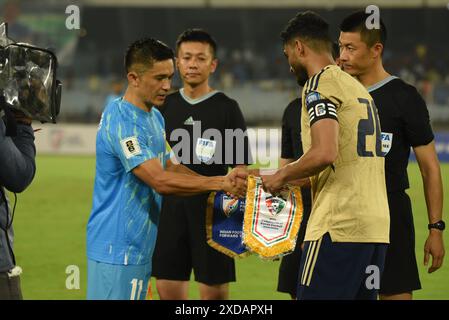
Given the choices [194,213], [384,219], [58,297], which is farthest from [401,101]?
[58,297]

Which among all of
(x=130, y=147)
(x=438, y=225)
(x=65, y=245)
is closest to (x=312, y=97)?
(x=130, y=147)

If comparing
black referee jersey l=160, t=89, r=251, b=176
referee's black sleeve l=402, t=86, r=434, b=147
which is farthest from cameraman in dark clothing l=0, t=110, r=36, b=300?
black referee jersey l=160, t=89, r=251, b=176

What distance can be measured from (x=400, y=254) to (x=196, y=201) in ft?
5.48

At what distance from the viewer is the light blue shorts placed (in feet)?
13.6

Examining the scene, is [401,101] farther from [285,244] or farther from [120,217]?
[120,217]

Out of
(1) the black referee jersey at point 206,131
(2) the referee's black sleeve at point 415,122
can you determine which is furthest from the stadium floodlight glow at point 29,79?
(1) the black referee jersey at point 206,131

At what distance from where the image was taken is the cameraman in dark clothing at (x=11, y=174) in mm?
3229

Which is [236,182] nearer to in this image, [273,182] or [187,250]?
[273,182]

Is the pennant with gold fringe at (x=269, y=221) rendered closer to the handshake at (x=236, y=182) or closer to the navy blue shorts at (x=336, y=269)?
the handshake at (x=236, y=182)

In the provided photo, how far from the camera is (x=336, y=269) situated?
402 centimetres

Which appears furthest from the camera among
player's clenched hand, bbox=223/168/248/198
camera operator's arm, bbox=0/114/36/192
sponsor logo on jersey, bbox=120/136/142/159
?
player's clenched hand, bbox=223/168/248/198

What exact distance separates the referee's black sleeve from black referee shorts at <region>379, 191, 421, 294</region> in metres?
0.33

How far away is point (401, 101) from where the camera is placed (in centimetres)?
494

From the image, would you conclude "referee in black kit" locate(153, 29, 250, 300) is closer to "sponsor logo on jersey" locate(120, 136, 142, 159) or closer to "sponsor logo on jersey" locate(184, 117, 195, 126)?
"sponsor logo on jersey" locate(184, 117, 195, 126)
